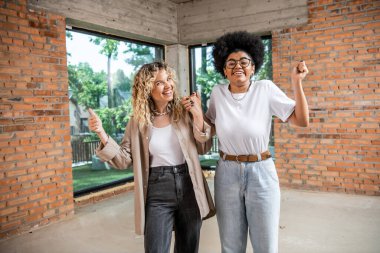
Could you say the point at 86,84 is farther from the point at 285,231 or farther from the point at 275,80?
the point at 285,231

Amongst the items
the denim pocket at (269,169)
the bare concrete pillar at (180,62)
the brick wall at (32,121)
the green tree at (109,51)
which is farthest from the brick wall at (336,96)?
the denim pocket at (269,169)

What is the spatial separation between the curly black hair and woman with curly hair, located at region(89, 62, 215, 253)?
0.33 metres

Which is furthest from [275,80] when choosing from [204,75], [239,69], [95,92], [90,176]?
[239,69]

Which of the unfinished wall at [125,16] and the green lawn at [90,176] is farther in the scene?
the green lawn at [90,176]

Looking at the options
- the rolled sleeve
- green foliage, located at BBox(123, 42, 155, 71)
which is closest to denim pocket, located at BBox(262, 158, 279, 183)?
the rolled sleeve

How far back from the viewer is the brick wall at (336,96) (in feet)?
15.3

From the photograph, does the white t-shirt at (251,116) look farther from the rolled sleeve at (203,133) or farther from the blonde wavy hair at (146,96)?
the blonde wavy hair at (146,96)

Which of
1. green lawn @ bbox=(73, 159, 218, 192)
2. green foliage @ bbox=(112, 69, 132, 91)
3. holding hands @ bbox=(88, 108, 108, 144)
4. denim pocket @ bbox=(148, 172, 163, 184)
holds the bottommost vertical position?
green lawn @ bbox=(73, 159, 218, 192)

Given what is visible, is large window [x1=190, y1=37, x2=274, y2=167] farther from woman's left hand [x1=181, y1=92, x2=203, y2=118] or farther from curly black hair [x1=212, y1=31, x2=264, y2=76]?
woman's left hand [x1=181, y1=92, x2=203, y2=118]

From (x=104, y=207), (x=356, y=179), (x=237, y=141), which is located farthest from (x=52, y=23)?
(x=356, y=179)

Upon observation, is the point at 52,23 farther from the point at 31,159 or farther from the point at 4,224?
the point at 4,224

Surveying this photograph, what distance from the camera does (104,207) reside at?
4641 mm

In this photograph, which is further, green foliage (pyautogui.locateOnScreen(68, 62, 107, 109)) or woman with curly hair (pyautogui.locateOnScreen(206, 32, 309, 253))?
green foliage (pyautogui.locateOnScreen(68, 62, 107, 109))

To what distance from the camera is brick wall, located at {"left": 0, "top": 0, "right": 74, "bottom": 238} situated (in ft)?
11.7
